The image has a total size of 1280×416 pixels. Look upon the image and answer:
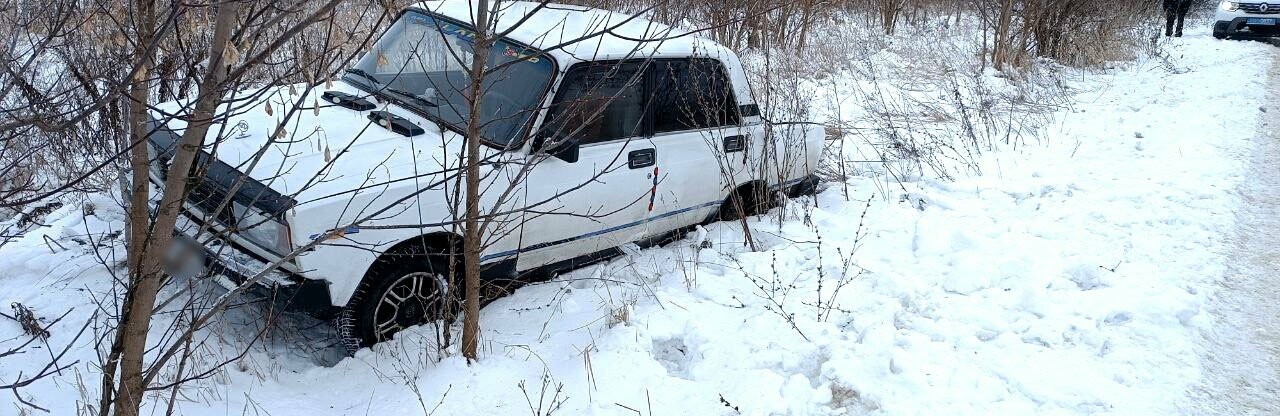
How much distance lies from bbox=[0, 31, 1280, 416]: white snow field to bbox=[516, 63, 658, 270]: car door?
0.25 m

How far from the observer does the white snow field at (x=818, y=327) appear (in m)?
3.70

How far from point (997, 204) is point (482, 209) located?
3756 millimetres

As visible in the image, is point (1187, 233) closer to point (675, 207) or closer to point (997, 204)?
point (997, 204)

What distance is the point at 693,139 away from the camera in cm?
510

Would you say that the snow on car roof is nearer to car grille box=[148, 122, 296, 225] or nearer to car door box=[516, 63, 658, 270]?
car door box=[516, 63, 658, 270]

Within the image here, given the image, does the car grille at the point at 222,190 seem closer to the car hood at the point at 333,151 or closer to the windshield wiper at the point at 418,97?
the car hood at the point at 333,151

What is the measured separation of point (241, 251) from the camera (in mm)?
3961

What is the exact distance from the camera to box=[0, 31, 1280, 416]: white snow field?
3703mm

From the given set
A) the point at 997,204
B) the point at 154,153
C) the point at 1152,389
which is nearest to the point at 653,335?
the point at 1152,389

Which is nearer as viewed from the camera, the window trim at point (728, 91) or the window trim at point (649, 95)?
the window trim at point (649, 95)

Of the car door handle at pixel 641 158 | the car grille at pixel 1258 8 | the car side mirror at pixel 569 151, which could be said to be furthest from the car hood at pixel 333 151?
the car grille at pixel 1258 8

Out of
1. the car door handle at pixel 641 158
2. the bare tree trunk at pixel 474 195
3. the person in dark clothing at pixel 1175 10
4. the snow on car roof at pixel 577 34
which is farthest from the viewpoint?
the person in dark clothing at pixel 1175 10

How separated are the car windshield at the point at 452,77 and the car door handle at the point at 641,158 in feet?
2.06

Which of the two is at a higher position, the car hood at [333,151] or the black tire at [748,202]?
the car hood at [333,151]
